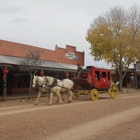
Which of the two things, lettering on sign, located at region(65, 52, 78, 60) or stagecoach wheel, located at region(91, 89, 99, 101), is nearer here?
stagecoach wheel, located at region(91, 89, 99, 101)

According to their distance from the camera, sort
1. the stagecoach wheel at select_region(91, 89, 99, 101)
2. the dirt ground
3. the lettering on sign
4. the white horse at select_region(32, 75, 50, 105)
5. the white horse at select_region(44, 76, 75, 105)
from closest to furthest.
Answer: the dirt ground, the white horse at select_region(32, 75, 50, 105), the white horse at select_region(44, 76, 75, 105), the stagecoach wheel at select_region(91, 89, 99, 101), the lettering on sign

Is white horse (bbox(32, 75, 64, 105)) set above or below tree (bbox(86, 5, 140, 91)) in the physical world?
below

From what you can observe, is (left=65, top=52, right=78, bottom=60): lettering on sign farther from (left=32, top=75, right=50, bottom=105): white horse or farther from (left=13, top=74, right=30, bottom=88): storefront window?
(left=32, top=75, right=50, bottom=105): white horse

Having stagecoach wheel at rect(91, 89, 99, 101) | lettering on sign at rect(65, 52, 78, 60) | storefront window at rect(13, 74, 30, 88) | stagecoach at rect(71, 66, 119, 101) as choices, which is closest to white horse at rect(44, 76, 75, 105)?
stagecoach at rect(71, 66, 119, 101)

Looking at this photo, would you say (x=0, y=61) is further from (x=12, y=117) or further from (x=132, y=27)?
(x=132, y=27)

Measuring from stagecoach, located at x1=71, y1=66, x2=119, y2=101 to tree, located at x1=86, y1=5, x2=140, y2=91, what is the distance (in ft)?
37.9

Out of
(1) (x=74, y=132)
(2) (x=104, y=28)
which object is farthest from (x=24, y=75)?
(1) (x=74, y=132)

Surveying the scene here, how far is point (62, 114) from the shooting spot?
37.8 ft

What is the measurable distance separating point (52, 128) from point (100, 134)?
182 cm

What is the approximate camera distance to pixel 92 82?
727 inches

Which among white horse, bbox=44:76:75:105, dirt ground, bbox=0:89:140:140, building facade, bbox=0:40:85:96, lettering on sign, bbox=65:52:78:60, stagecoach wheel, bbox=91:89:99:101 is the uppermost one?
lettering on sign, bbox=65:52:78:60

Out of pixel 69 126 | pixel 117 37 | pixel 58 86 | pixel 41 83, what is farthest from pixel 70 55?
pixel 69 126

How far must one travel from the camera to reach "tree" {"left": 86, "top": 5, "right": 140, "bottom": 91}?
1220 inches

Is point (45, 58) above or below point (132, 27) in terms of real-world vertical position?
below
